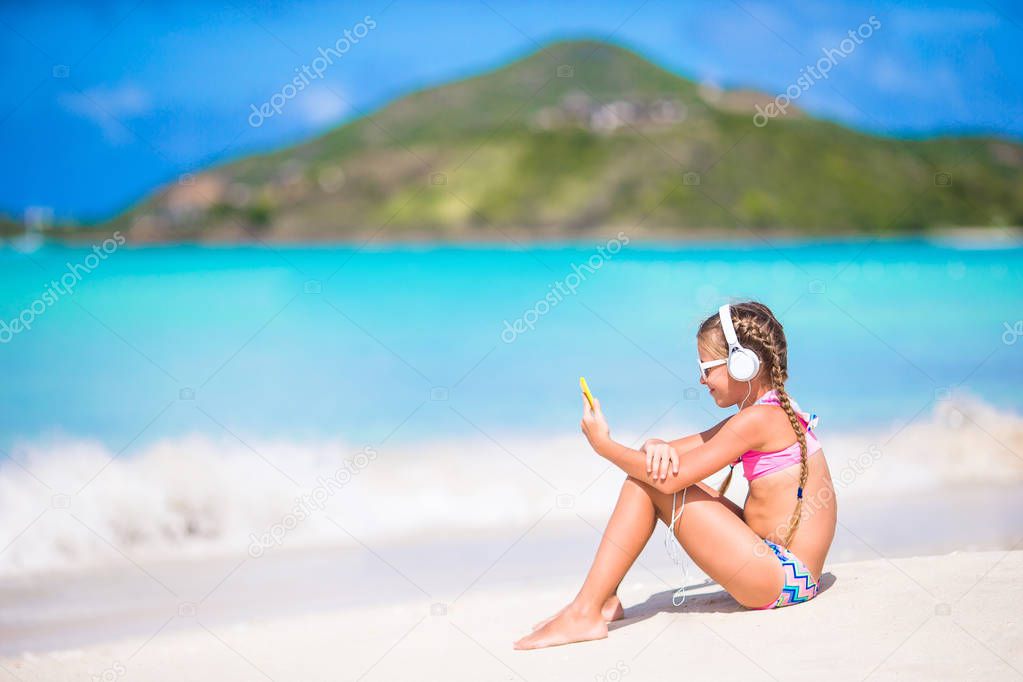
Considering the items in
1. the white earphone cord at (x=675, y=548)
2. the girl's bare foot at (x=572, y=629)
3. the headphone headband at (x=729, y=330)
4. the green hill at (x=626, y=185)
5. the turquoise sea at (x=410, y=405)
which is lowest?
the girl's bare foot at (x=572, y=629)

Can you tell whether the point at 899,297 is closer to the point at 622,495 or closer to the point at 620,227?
the point at 622,495

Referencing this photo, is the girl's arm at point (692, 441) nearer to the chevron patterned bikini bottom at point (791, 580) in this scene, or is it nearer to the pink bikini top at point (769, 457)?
the pink bikini top at point (769, 457)

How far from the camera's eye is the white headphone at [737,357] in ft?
13.2

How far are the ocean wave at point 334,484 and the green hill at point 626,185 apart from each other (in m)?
87.1

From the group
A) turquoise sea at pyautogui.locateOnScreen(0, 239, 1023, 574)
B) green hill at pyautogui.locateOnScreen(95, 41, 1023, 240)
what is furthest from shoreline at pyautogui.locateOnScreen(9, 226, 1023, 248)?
turquoise sea at pyautogui.locateOnScreen(0, 239, 1023, 574)

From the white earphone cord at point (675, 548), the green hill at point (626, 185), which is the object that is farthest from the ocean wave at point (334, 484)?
the green hill at point (626, 185)

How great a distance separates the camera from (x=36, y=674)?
460 cm

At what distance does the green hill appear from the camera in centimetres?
10188

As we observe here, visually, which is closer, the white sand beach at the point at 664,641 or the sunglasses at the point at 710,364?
the white sand beach at the point at 664,641

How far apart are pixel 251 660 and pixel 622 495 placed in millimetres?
1942

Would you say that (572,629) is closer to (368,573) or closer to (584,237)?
(368,573)

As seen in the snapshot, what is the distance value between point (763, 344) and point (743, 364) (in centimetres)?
15

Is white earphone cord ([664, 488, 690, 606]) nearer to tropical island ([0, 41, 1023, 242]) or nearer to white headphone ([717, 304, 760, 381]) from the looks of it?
white headphone ([717, 304, 760, 381])

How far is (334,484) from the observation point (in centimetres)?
952
